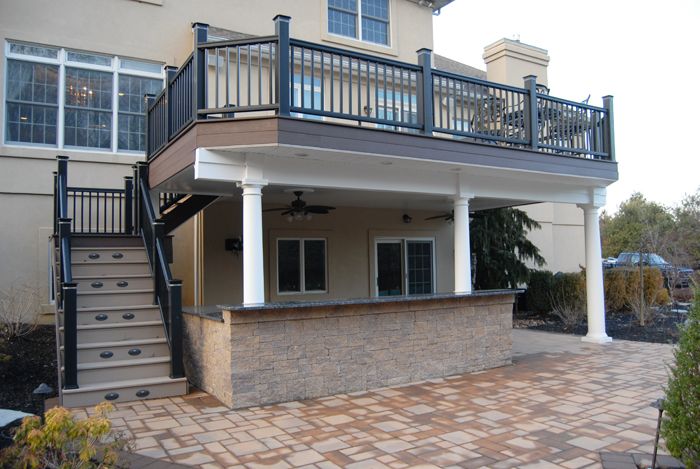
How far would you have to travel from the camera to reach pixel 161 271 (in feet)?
23.4

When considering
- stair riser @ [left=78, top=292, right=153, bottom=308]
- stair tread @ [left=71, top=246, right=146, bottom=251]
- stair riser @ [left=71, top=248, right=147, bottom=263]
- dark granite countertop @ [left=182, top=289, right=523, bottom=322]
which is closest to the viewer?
dark granite countertop @ [left=182, top=289, right=523, bottom=322]

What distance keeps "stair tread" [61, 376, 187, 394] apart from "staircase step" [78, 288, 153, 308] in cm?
133

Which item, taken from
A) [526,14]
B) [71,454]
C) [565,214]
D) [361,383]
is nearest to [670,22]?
[526,14]

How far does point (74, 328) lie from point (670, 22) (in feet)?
43.0

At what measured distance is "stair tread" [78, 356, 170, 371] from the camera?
245 inches

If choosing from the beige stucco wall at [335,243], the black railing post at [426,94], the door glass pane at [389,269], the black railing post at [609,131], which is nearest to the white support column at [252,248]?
the black railing post at [426,94]

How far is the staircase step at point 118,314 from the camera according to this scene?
694cm

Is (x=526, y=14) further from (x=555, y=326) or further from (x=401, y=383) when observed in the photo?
(x=401, y=383)

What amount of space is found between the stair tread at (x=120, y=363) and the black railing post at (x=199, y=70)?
296 centimetres

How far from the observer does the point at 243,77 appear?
1154cm

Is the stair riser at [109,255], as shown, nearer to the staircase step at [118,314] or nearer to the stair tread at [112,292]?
the stair tread at [112,292]

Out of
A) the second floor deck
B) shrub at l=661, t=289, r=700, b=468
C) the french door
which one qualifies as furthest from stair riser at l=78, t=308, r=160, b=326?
the french door

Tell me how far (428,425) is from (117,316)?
4307mm

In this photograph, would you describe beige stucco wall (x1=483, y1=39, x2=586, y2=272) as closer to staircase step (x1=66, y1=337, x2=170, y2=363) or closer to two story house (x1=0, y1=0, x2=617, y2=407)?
two story house (x1=0, y1=0, x2=617, y2=407)
